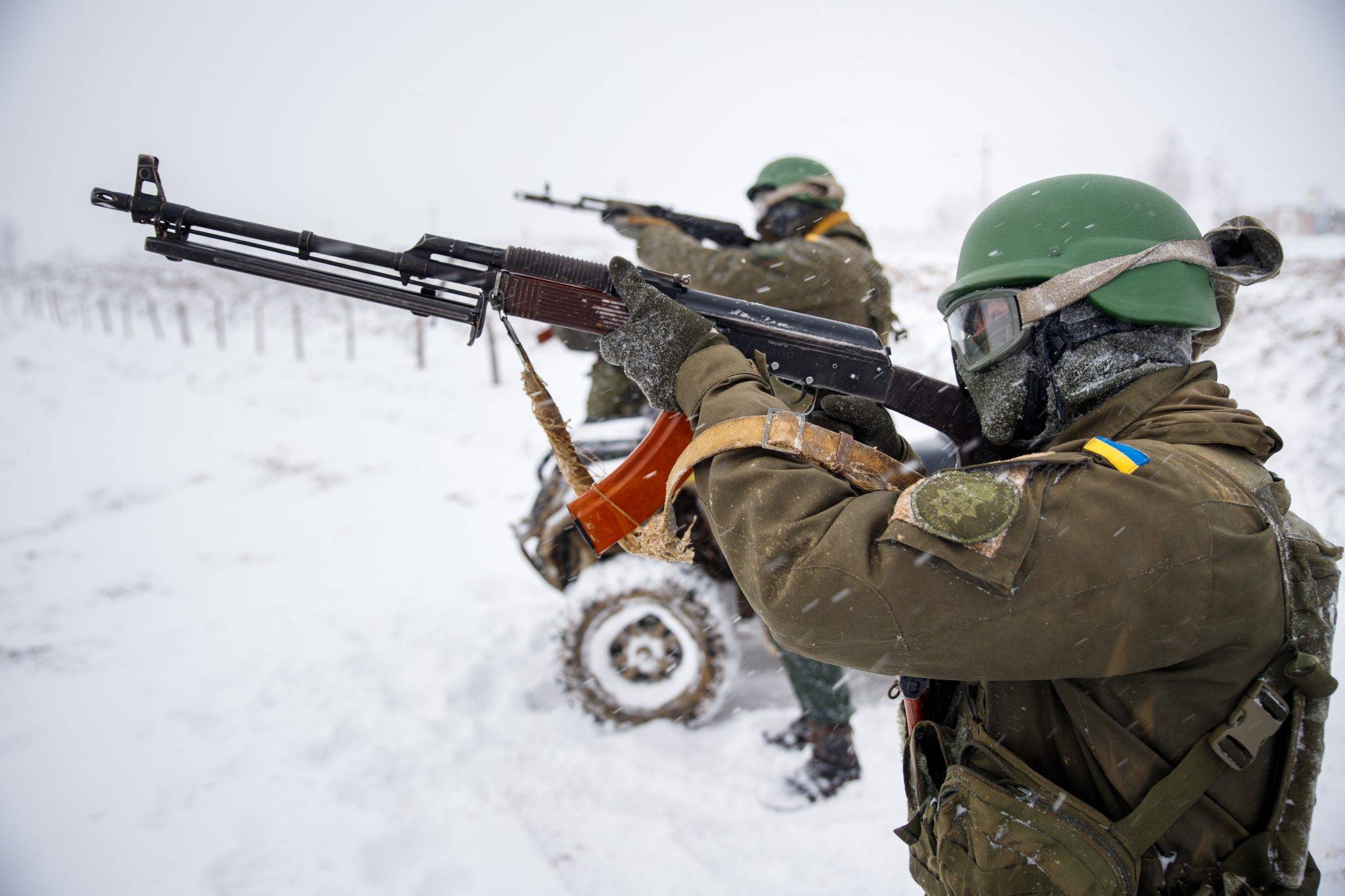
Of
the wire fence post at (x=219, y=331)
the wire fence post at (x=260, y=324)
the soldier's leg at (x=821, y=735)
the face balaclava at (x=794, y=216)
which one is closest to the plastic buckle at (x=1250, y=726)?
the soldier's leg at (x=821, y=735)

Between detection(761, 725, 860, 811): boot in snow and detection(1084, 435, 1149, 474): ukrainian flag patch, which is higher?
detection(1084, 435, 1149, 474): ukrainian flag patch

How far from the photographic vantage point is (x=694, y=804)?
3.16 meters

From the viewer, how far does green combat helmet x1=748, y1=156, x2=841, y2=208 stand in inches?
154

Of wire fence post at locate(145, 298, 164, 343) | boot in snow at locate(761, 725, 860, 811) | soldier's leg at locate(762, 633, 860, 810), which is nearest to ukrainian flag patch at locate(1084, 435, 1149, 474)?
soldier's leg at locate(762, 633, 860, 810)

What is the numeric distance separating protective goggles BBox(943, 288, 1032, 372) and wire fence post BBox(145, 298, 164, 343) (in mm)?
30932

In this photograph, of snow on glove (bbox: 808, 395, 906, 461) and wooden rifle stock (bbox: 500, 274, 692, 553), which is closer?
snow on glove (bbox: 808, 395, 906, 461)

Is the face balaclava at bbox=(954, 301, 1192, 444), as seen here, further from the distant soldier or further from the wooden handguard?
the distant soldier

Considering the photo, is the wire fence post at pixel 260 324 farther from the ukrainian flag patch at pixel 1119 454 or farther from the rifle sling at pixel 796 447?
the ukrainian flag patch at pixel 1119 454

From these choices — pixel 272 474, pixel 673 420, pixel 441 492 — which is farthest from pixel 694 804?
pixel 272 474

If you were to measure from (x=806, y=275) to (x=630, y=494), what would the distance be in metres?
1.97

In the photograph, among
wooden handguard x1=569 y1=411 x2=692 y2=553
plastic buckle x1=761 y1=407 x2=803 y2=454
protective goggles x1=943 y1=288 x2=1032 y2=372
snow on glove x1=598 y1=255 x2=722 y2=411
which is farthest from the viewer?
wooden handguard x1=569 y1=411 x2=692 y2=553

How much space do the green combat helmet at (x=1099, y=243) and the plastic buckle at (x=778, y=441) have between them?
65cm

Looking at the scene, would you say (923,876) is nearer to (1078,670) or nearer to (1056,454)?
(1078,670)

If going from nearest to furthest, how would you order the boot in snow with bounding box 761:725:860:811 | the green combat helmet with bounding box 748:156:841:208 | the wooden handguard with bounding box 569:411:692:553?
the wooden handguard with bounding box 569:411:692:553, the boot in snow with bounding box 761:725:860:811, the green combat helmet with bounding box 748:156:841:208
